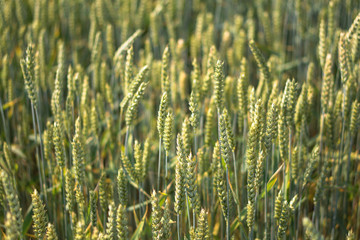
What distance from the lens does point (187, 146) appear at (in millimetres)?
1133

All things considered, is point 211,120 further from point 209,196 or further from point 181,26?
point 181,26

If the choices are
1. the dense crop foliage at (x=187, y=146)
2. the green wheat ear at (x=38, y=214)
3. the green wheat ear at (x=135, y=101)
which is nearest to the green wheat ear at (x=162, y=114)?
the dense crop foliage at (x=187, y=146)

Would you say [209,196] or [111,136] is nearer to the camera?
[209,196]

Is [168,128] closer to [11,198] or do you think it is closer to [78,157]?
[78,157]

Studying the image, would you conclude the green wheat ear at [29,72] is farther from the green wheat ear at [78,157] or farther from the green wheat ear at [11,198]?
the green wheat ear at [11,198]

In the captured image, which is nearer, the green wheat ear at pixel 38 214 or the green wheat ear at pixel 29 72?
the green wheat ear at pixel 38 214

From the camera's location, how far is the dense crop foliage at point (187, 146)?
110 cm

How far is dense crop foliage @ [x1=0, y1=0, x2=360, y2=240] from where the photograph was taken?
1.10 m

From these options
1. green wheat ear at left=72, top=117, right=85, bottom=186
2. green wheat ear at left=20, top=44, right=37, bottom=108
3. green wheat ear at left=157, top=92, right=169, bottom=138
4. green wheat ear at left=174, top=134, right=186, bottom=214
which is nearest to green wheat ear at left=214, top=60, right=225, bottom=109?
green wheat ear at left=157, top=92, right=169, bottom=138

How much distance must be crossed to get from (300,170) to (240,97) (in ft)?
1.12

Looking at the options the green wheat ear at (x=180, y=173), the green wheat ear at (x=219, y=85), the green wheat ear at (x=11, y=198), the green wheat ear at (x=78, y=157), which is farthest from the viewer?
the green wheat ear at (x=219, y=85)

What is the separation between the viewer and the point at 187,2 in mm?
3041

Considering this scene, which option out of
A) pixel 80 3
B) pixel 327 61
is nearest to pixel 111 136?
pixel 327 61

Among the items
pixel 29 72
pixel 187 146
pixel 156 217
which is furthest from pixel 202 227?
pixel 29 72
